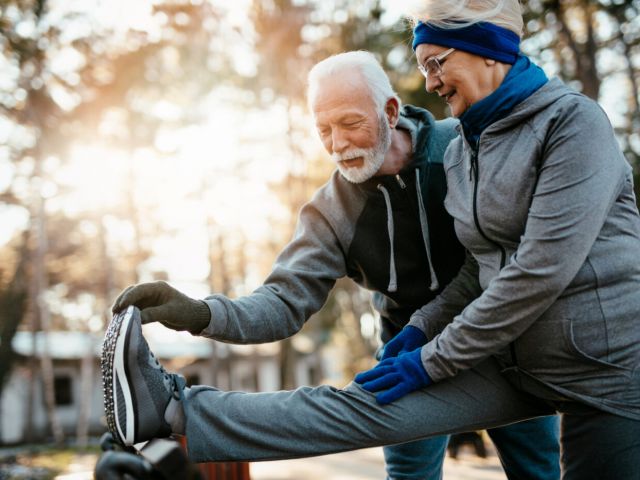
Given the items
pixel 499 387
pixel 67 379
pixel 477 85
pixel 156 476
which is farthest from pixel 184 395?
pixel 67 379

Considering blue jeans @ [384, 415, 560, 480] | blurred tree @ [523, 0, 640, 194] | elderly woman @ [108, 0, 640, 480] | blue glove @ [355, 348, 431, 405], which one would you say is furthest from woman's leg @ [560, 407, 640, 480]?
blurred tree @ [523, 0, 640, 194]

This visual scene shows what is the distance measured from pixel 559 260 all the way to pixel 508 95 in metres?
0.52

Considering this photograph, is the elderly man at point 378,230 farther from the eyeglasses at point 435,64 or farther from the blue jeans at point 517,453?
the eyeglasses at point 435,64

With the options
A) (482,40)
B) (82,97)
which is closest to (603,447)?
(482,40)

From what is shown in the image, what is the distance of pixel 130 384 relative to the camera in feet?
6.42

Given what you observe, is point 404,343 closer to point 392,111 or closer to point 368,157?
point 368,157

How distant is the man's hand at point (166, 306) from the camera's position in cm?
210

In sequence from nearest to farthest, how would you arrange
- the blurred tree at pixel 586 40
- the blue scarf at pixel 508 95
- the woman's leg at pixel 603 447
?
the woman's leg at pixel 603 447
the blue scarf at pixel 508 95
the blurred tree at pixel 586 40

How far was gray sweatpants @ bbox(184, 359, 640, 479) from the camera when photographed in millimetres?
2105

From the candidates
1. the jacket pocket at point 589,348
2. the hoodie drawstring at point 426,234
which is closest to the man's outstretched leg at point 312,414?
the jacket pocket at point 589,348

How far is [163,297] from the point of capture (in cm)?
224

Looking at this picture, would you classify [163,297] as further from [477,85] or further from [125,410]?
[477,85]

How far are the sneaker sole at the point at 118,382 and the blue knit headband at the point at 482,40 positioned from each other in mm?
1251

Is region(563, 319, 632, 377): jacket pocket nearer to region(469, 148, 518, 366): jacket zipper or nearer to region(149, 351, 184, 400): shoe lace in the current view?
region(469, 148, 518, 366): jacket zipper
